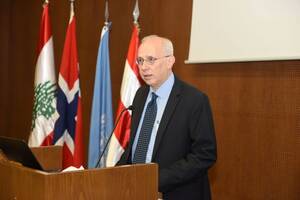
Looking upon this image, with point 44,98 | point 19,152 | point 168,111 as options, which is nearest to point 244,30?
point 168,111

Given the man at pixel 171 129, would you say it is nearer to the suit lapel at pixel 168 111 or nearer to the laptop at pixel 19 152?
the suit lapel at pixel 168 111

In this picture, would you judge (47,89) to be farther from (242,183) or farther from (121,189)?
(121,189)

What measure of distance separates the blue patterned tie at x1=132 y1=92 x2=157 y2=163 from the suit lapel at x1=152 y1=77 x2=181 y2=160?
2.5 inches

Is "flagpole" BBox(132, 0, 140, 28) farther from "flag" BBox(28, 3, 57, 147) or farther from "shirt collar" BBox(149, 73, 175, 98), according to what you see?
"shirt collar" BBox(149, 73, 175, 98)

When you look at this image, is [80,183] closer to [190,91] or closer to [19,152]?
[19,152]

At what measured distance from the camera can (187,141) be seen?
2115 mm

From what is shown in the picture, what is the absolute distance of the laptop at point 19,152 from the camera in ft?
5.04

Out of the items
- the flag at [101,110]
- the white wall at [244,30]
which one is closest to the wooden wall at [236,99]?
the white wall at [244,30]

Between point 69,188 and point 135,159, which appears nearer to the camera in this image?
point 69,188

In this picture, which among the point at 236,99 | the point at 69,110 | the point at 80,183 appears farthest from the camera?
the point at 69,110

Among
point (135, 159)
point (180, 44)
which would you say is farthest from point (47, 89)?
point (135, 159)

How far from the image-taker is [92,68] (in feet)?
14.4

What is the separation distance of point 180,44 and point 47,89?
133 centimetres

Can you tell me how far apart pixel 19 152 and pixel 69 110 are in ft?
7.49
